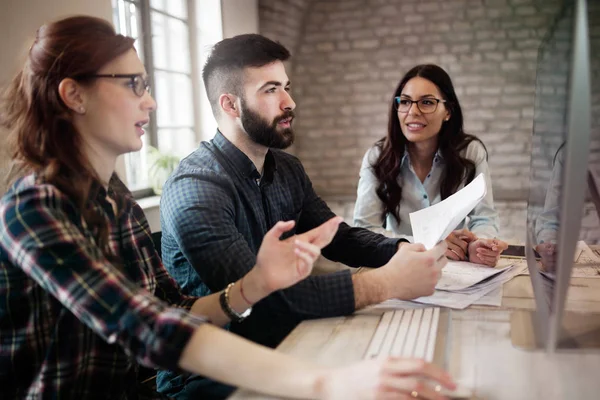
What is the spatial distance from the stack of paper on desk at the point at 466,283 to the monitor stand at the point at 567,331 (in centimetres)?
15

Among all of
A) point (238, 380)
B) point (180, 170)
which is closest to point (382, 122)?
point (180, 170)

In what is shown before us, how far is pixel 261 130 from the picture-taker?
70.1 inches

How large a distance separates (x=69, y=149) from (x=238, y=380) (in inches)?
20.5

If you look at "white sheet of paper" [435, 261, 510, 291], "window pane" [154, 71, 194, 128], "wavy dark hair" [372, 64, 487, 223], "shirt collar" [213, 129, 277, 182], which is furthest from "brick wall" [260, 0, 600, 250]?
"white sheet of paper" [435, 261, 510, 291]

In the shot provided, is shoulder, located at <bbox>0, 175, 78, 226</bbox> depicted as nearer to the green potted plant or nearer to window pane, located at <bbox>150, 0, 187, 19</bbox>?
the green potted plant

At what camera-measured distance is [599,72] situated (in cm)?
96

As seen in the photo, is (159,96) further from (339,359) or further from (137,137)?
(339,359)

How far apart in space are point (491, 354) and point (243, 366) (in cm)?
45

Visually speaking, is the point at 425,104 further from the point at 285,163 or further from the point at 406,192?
the point at 285,163

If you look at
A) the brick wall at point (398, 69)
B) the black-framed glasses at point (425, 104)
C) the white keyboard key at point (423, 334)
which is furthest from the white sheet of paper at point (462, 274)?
the brick wall at point (398, 69)

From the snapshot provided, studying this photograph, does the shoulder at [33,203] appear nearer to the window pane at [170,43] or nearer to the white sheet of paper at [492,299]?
the white sheet of paper at [492,299]

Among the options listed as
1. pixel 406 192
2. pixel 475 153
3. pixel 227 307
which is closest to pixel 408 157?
pixel 406 192

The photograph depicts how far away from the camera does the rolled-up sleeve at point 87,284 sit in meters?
0.84

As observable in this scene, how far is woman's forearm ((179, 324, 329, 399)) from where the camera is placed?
0.83 m
